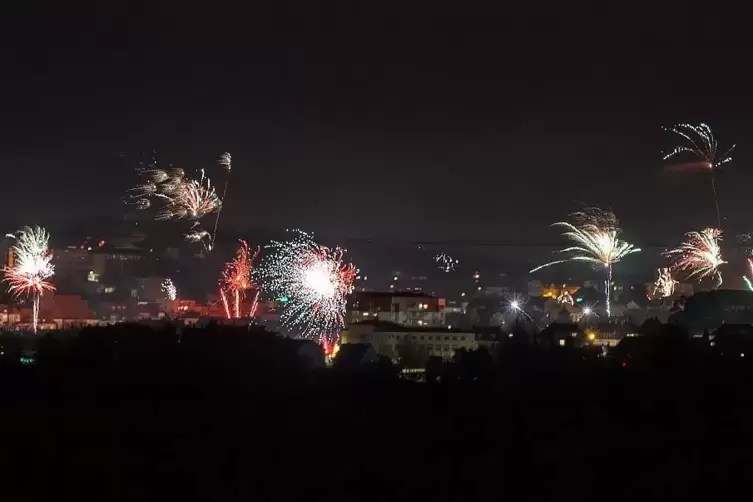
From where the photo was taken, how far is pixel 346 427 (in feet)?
35.8

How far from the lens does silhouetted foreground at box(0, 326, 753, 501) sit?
9352 millimetres

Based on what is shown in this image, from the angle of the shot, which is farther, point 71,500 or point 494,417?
point 494,417

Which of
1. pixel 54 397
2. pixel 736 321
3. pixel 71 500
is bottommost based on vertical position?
pixel 71 500

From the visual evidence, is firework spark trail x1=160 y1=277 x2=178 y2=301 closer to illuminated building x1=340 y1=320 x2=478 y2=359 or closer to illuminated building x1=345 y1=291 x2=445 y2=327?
illuminated building x1=345 y1=291 x2=445 y2=327

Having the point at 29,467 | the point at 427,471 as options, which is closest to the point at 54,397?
the point at 29,467

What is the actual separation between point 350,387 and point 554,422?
328cm

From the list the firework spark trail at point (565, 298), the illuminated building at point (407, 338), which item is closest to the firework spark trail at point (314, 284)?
the illuminated building at point (407, 338)

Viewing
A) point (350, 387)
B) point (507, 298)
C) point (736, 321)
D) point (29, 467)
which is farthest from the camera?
point (507, 298)

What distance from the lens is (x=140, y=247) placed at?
51.2m

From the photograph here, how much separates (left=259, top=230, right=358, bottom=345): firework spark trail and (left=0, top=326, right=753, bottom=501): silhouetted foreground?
35.5 ft

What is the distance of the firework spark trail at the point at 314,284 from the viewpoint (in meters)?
26.5

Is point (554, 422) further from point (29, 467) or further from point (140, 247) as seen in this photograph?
point (140, 247)

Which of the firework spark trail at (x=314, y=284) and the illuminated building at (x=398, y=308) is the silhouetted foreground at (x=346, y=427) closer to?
the firework spark trail at (x=314, y=284)

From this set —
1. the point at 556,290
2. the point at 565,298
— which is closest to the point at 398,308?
the point at 565,298
